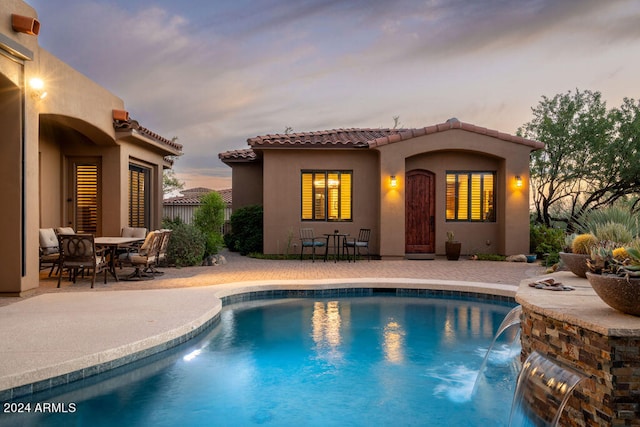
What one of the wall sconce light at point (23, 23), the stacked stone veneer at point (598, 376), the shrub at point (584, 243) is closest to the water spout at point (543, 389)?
the stacked stone veneer at point (598, 376)

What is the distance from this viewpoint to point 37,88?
779 centimetres

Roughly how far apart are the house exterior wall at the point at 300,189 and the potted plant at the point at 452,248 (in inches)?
88.7

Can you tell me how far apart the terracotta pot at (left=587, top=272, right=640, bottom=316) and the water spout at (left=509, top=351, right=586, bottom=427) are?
23.1 inches

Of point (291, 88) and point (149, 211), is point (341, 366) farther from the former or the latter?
point (291, 88)

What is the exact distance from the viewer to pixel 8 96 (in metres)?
7.45

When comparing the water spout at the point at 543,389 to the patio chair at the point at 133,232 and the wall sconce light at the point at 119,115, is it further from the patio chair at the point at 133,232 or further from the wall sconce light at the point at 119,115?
the wall sconce light at the point at 119,115

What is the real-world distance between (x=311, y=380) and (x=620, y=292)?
→ 3.11 metres

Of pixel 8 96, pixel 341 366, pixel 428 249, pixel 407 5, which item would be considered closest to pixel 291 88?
pixel 407 5

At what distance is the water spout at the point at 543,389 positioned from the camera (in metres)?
3.21

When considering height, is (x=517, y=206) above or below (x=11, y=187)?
below

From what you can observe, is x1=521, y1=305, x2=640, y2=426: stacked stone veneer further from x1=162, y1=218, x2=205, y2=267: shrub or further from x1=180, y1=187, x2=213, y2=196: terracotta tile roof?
x1=180, y1=187, x2=213, y2=196: terracotta tile roof

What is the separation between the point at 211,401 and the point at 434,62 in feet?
44.0

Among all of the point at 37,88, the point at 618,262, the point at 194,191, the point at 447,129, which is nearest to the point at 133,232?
the point at 37,88

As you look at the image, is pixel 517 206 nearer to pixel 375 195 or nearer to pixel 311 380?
pixel 375 195
